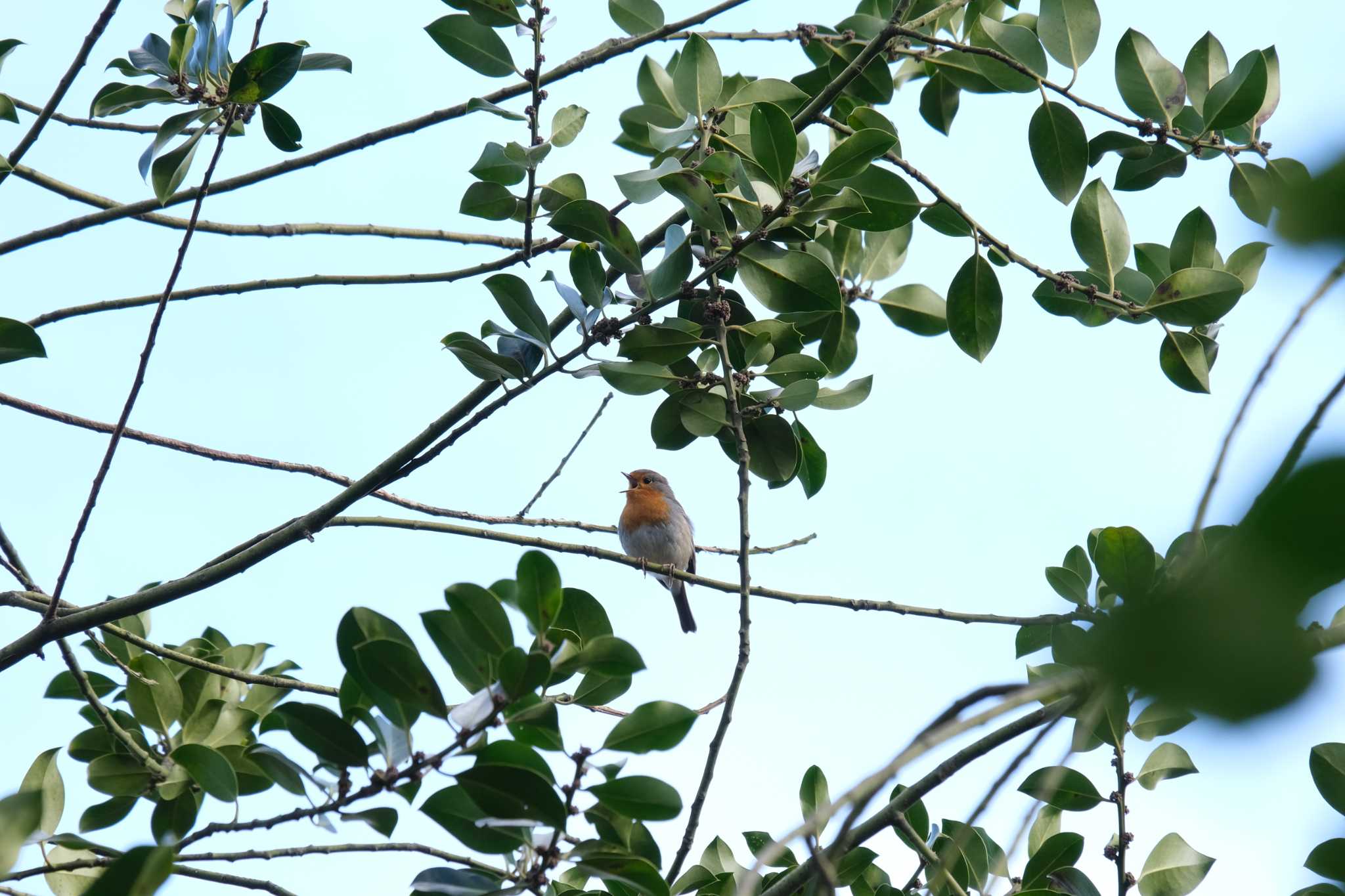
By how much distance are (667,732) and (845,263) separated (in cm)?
242

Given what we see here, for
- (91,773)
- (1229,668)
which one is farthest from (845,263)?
(1229,668)

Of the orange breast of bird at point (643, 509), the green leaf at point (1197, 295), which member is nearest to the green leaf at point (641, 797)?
the green leaf at point (1197, 295)

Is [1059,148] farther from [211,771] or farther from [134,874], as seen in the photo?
[134,874]

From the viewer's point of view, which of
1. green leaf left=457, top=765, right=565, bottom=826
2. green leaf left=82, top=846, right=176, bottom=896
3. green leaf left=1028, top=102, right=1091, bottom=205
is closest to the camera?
green leaf left=82, top=846, right=176, bottom=896

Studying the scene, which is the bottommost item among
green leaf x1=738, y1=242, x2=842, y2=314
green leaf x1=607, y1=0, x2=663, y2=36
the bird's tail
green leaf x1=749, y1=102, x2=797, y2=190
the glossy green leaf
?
the glossy green leaf

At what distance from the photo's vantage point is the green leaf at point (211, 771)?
246cm

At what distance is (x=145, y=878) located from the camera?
4.86 feet

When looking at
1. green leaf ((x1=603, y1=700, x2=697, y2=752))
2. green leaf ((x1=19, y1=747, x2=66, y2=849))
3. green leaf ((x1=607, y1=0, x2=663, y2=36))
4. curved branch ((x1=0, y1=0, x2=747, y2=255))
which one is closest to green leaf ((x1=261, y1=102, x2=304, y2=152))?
curved branch ((x1=0, y1=0, x2=747, y2=255))

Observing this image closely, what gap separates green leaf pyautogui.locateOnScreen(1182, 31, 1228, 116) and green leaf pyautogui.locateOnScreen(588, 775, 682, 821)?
304cm

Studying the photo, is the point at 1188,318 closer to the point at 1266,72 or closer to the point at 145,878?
the point at 1266,72

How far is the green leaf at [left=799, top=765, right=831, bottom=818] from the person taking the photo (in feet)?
12.1

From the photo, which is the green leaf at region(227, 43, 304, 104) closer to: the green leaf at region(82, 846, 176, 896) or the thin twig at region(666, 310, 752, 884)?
the thin twig at region(666, 310, 752, 884)

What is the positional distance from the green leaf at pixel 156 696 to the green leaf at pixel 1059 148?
3.25m

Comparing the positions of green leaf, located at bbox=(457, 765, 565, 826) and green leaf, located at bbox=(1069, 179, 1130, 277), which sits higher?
green leaf, located at bbox=(1069, 179, 1130, 277)
